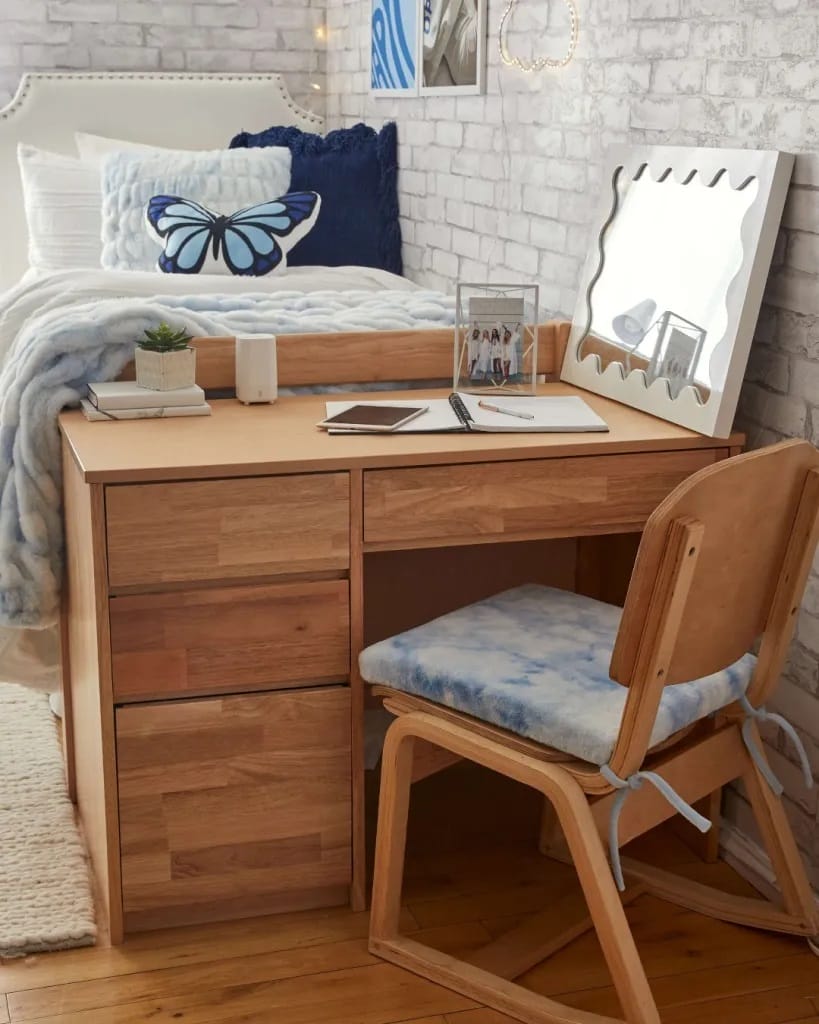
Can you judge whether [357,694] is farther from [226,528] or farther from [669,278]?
[669,278]

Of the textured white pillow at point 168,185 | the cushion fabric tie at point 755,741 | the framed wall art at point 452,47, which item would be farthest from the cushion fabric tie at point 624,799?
the textured white pillow at point 168,185

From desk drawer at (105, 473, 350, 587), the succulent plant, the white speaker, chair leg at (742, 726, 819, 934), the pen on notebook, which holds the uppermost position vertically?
the succulent plant

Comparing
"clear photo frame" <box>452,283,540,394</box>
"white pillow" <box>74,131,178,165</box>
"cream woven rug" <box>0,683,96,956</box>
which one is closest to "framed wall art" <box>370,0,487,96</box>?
"white pillow" <box>74,131,178,165</box>

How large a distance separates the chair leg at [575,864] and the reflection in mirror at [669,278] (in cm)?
68

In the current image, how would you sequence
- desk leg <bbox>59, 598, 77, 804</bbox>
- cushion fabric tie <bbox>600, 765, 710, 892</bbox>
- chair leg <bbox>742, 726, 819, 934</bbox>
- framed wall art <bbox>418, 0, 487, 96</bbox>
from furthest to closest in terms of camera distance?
framed wall art <bbox>418, 0, 487, 96</bbox>, desk leg <bbox>59, 598, 77, 804</bbox>, chair leg <bbox>742, 726, 819, 934</bbox>, cushion fabric tie <bbox>600, 765, 710, 892</bbox>

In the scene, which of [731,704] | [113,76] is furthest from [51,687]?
[113,76]

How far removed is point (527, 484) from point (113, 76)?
9.20 ft

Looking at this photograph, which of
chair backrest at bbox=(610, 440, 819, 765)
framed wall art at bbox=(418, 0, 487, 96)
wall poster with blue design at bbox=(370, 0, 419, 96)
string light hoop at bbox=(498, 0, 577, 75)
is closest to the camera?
chair backrest at bbox=(610, 440, 819, 765)

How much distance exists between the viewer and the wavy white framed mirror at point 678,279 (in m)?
1.99

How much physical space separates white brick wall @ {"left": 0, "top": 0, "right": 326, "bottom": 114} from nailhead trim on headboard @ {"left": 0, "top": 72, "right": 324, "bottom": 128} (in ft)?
0.24

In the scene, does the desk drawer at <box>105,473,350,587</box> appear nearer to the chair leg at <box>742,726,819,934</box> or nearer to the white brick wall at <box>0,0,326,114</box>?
the chair leg at <box>742,726,819,934</box>

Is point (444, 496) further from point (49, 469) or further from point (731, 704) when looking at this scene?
point (49, 469)

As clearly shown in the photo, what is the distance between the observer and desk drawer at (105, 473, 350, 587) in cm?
179

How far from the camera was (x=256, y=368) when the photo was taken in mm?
2150
